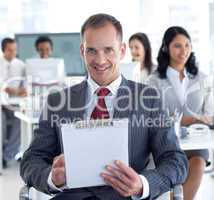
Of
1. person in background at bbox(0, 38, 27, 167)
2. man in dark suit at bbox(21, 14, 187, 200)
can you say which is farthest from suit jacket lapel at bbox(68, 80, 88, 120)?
person in background at bbox(0, 38, 27, 167)

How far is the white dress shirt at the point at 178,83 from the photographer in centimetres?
351

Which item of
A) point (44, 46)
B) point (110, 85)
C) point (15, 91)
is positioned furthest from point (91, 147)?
point (44, 46)

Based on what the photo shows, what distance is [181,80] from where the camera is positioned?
3535 millimetres

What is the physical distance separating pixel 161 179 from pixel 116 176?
8.3 inches

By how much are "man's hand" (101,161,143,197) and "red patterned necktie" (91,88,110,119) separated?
347 mm

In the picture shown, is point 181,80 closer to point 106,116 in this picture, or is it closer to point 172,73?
point 172,73

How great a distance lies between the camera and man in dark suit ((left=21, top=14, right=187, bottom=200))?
1.94 meters

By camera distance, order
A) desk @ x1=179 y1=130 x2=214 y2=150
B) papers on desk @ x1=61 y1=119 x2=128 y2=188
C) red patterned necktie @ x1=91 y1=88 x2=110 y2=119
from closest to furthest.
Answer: papers on desk @ x1=61 y1=119 x2=128 y2=188 → red patterned necktie @ x1=91 y1=88 x2=110 y2=119 → desk @ x1=179 y1=130 x2=214 y2=150

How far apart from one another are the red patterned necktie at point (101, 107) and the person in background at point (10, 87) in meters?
4.00

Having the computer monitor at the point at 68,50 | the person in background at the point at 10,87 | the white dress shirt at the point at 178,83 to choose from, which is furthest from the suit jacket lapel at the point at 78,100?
the computer monitor at the point at 68,50

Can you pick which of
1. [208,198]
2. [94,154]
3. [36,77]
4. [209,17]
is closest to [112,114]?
[94,154]

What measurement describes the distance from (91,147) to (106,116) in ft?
1.10

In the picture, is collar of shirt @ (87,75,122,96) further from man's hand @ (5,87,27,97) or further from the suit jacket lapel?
man's hand @ (5,87,27,97)

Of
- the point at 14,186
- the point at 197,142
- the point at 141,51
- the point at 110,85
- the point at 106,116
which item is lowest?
the point at 14,186
